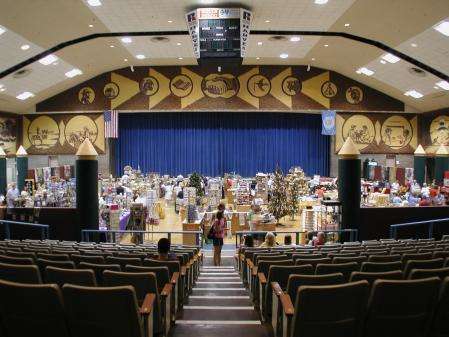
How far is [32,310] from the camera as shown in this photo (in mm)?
3080

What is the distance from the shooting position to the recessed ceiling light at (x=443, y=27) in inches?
578

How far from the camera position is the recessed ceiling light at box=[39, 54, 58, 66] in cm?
1986

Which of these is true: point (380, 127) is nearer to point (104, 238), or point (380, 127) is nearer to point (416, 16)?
point (416, 16)

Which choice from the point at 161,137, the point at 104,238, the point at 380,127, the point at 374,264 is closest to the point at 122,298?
the point at 374,264

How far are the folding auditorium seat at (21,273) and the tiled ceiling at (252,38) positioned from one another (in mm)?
11982

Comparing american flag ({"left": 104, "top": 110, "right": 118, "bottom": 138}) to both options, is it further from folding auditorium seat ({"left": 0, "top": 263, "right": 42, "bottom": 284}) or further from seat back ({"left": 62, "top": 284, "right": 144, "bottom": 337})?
seat back ({"left": 62, "top": 284, "right": 144, "bottom": 337})

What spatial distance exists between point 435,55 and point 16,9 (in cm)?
1480

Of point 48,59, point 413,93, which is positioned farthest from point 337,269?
point 413,93

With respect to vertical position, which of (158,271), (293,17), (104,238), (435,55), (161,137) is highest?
(293,17)

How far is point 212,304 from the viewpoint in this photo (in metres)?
5.70

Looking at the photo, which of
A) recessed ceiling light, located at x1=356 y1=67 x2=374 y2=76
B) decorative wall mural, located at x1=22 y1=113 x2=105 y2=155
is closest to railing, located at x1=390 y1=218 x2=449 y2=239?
recessed ceiling light, located at x1=356 y1=67 x2=374 y2=76

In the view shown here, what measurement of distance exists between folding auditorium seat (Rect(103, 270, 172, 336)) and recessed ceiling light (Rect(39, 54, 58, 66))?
59.5 ft

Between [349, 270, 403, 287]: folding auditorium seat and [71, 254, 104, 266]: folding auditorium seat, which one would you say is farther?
[71, 254, 104, 266]: folding auditorium seat

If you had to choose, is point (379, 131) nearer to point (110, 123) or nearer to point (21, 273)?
point (110, 123)
